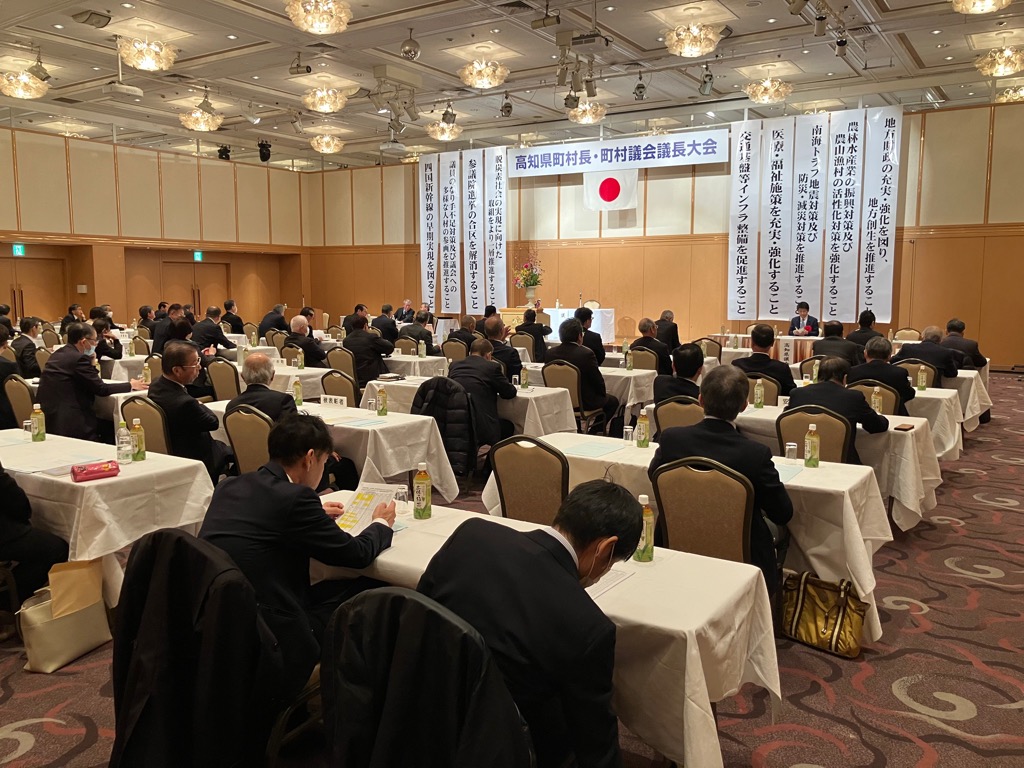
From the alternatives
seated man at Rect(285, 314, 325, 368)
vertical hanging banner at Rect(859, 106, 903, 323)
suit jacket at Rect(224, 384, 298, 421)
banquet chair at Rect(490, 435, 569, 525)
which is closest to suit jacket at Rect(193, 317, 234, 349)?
seated man at Rect(285, 314, 325, 368)

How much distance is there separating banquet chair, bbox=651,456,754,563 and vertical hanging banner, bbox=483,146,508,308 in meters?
15.1

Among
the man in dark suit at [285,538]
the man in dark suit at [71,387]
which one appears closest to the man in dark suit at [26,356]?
the man in dark suit at [71,387]

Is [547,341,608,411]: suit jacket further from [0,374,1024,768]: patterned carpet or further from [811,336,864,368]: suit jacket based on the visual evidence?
[0,374,1024,768]: patterned carpet

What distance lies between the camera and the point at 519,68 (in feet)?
46.0

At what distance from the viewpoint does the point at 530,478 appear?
408 cm

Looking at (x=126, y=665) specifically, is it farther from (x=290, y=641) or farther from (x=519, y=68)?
(x=519, y=68)

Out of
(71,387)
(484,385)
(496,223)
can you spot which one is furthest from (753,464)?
(496,223)

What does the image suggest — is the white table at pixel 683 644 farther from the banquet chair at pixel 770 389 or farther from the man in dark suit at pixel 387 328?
the man in dark suit at pixel 387 328

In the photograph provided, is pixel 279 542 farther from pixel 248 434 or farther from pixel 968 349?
pixel 968 349

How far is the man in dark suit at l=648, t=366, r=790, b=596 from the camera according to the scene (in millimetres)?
3531

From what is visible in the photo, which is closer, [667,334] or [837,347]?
[837,347]

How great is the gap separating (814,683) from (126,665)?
278 cm

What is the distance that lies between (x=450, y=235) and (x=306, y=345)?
9.49 meters

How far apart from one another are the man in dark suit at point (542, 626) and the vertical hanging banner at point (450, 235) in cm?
1742
